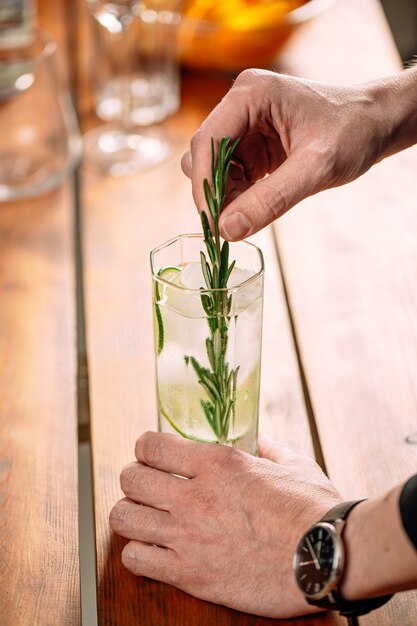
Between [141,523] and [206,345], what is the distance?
190 millimetres

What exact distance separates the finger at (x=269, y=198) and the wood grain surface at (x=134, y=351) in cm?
26

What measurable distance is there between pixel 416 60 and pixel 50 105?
604 millimetres

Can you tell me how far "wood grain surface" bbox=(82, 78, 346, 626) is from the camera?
37.5 inches

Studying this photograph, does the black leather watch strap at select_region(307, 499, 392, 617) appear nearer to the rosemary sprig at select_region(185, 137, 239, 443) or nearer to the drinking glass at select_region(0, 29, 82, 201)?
the rosemary sprig at select_region(185, 137, 239, 443)

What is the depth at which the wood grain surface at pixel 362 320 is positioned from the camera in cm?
110

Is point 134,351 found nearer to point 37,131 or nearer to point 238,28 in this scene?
point 37,131

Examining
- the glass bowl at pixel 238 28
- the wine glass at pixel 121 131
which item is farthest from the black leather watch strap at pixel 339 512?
the glass bowl at pixel 238 28

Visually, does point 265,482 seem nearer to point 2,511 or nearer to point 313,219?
point 2,511

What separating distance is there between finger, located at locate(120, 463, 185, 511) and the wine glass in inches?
29.4

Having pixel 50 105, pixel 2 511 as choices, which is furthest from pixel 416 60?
pixel 2 511

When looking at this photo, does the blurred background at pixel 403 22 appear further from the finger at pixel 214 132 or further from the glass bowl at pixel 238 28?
the finger at pixel 214 132

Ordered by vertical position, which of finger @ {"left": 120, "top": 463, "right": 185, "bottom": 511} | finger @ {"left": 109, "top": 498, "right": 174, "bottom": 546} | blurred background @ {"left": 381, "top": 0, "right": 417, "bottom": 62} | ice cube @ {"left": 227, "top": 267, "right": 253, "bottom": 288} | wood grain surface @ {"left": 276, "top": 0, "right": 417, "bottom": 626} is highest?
ice cube @ {"left": 227, "top": 267, "right": 253, "bottom": 288}

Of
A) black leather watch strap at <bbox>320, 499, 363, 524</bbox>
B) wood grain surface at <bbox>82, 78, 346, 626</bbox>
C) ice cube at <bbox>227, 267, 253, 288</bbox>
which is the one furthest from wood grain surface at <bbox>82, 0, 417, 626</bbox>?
ice cube at <bbox>227, 267, 253, 288</bbox>

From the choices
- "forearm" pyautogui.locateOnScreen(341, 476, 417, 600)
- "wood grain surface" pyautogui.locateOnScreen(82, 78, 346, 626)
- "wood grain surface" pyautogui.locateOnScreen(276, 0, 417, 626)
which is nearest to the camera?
"forearm" pyautogui.locateOnScreen(341, 476, 417, 600)
